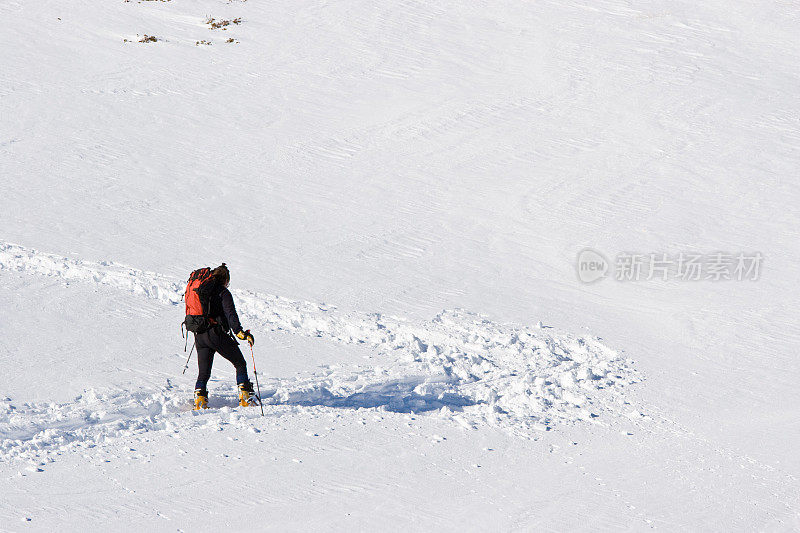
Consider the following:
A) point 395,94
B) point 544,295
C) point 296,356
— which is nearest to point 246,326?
point 296,356

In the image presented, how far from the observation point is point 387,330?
28.1 feet

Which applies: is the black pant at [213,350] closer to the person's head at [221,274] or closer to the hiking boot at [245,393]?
the hiking boot at [245,393]

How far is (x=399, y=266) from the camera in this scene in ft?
33.8

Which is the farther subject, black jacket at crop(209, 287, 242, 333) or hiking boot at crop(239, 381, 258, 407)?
hiking boot at crop(239, 381, 258, 407)

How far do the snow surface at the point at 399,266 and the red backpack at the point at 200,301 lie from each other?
2.44ft

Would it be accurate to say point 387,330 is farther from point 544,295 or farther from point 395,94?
point 395,94

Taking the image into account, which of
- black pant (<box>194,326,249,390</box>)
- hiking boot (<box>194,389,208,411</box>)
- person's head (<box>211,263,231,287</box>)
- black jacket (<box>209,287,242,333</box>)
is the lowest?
hiking boot (<box>194,389,208,411</box>)

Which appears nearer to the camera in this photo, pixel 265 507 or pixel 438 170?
pixel 265 507

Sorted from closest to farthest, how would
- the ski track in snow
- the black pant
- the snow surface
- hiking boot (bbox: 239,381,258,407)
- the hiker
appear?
the snow surface, the ski track in snow, the hiker, the black pant, hiking boot (bbox: 239,381,258,407)

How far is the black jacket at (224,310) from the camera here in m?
6.60

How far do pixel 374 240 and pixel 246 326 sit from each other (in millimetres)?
2914

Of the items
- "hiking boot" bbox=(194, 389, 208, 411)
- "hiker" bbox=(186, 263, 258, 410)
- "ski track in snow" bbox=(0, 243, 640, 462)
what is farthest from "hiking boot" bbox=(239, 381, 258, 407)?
"hiking boot" bbox=(194, 389, 208, 411)

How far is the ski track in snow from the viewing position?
6.48m

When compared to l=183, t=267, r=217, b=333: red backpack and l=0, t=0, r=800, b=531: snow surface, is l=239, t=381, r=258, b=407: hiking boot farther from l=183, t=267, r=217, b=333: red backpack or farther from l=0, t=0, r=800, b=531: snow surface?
l=183, t=267, r=217, b=333: red backpack
